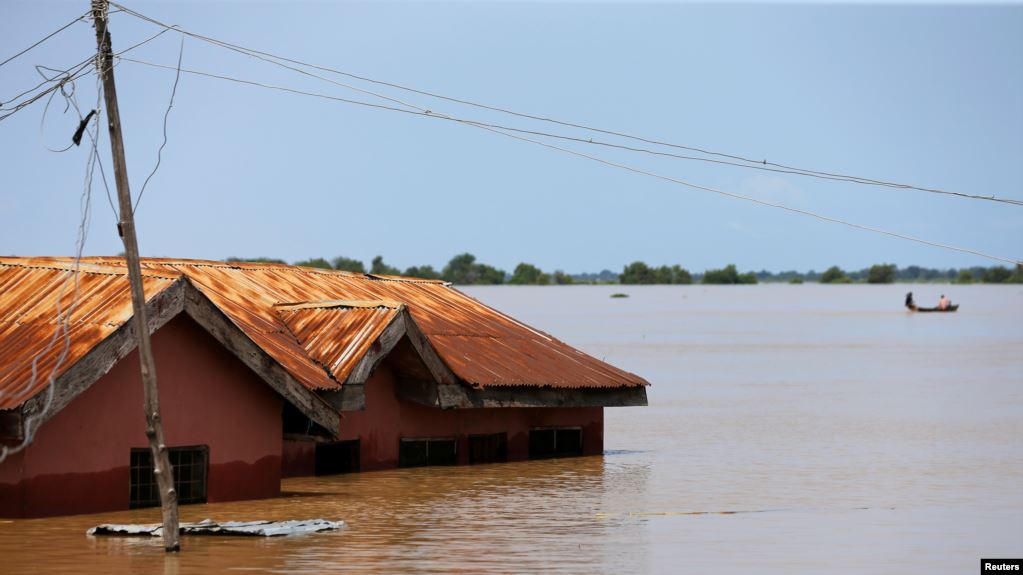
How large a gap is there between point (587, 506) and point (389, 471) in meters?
5.56

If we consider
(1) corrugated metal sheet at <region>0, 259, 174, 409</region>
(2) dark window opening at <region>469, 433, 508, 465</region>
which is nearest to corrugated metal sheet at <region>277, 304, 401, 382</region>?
(2) dark window opening at <region>469, 433, 508, 465</region>

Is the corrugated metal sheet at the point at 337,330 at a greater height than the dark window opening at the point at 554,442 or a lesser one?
greater

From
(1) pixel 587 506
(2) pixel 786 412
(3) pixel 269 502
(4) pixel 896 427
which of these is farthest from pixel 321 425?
(2) pixel 786 412

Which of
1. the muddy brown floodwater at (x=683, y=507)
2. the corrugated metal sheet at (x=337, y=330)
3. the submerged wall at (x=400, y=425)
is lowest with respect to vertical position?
the muddy brown floodwater at (x=683, y=507)

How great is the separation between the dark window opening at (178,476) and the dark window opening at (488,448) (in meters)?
8.77

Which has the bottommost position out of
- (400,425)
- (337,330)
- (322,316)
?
(400,425)

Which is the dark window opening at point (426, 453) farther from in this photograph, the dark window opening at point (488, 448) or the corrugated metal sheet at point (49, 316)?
the corrugated metal sheet at point (49, 316)

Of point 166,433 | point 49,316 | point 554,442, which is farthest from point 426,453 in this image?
point 49,316

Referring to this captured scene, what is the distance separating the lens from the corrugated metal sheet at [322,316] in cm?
2520

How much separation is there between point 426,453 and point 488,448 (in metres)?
1.66

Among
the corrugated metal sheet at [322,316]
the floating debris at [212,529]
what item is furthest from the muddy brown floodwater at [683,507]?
the corrugated metal sheet at [322,316]

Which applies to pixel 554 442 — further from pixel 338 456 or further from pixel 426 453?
pixel 338 456

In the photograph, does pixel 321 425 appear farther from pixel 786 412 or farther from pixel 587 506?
pixel 786 412

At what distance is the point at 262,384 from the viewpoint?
26297mm
